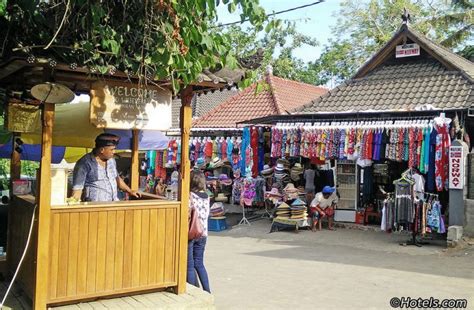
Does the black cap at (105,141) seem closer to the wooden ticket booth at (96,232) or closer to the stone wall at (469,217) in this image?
the wooden ticket booth at (96,232)

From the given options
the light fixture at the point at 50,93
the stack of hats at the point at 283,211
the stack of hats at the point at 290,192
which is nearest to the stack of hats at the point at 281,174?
the stack of hats at the point at 290,192

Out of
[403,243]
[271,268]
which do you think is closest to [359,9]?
[403,243]

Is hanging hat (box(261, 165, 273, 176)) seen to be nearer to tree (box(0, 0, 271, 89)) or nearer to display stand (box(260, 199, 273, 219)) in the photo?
display stand (box(260, 199, 273, 219))

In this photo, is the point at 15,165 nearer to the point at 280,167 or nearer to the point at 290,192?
the point at 290,192

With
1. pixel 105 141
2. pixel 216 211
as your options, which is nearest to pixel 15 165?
pixel 105 141

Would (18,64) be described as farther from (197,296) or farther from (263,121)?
(263,121)

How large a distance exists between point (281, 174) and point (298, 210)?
1379mm

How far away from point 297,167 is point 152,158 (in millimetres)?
6204

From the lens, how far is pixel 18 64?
4.60m

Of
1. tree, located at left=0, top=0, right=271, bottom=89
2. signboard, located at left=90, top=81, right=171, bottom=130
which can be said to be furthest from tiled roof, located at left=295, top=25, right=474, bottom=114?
tree, located at left=0, top=0, right=271, bottom=89

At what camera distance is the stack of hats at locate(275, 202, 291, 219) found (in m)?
13.2

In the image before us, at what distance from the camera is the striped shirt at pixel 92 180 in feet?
17.3

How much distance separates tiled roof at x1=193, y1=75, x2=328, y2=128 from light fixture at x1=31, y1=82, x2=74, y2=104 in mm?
12644

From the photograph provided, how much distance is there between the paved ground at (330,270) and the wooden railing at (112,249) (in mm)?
1460
